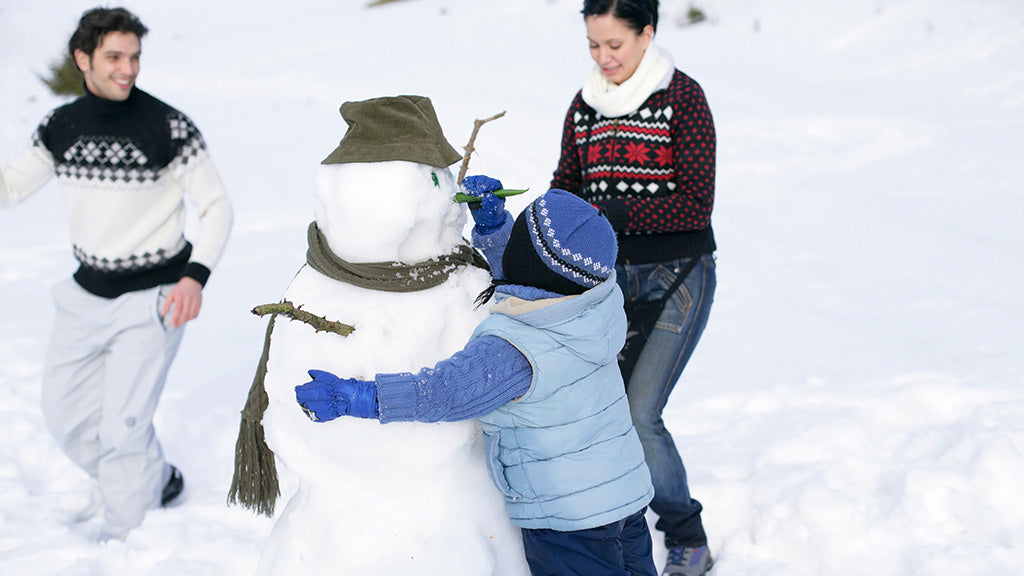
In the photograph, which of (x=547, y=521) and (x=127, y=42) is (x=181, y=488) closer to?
(x=127, y=42)

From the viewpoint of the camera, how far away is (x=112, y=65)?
3023 mm

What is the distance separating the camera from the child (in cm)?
179

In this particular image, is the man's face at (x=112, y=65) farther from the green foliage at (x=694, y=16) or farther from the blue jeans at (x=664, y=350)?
the green foliage at (x=694, y=16)

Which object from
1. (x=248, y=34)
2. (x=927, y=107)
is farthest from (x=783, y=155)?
(x=248, y=34)

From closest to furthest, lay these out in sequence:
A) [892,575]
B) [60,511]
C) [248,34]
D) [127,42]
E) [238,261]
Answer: [892,575] < [127,42] < [60,511] < [238,261] < [248,34]

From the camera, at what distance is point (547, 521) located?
6.50 ft

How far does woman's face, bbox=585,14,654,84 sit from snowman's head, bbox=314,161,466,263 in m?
0.84

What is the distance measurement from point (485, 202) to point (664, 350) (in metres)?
0.76

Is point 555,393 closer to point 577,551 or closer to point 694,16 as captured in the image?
point 577,551

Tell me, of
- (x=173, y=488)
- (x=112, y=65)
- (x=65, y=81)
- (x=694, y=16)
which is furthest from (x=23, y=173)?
(x=694, y=16)

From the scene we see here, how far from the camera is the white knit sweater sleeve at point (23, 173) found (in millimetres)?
3115

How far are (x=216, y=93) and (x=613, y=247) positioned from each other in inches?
359

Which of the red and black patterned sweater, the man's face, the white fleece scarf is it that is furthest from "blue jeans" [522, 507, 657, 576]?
the man's face

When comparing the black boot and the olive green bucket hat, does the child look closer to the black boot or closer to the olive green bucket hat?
the olive green bucket hat
